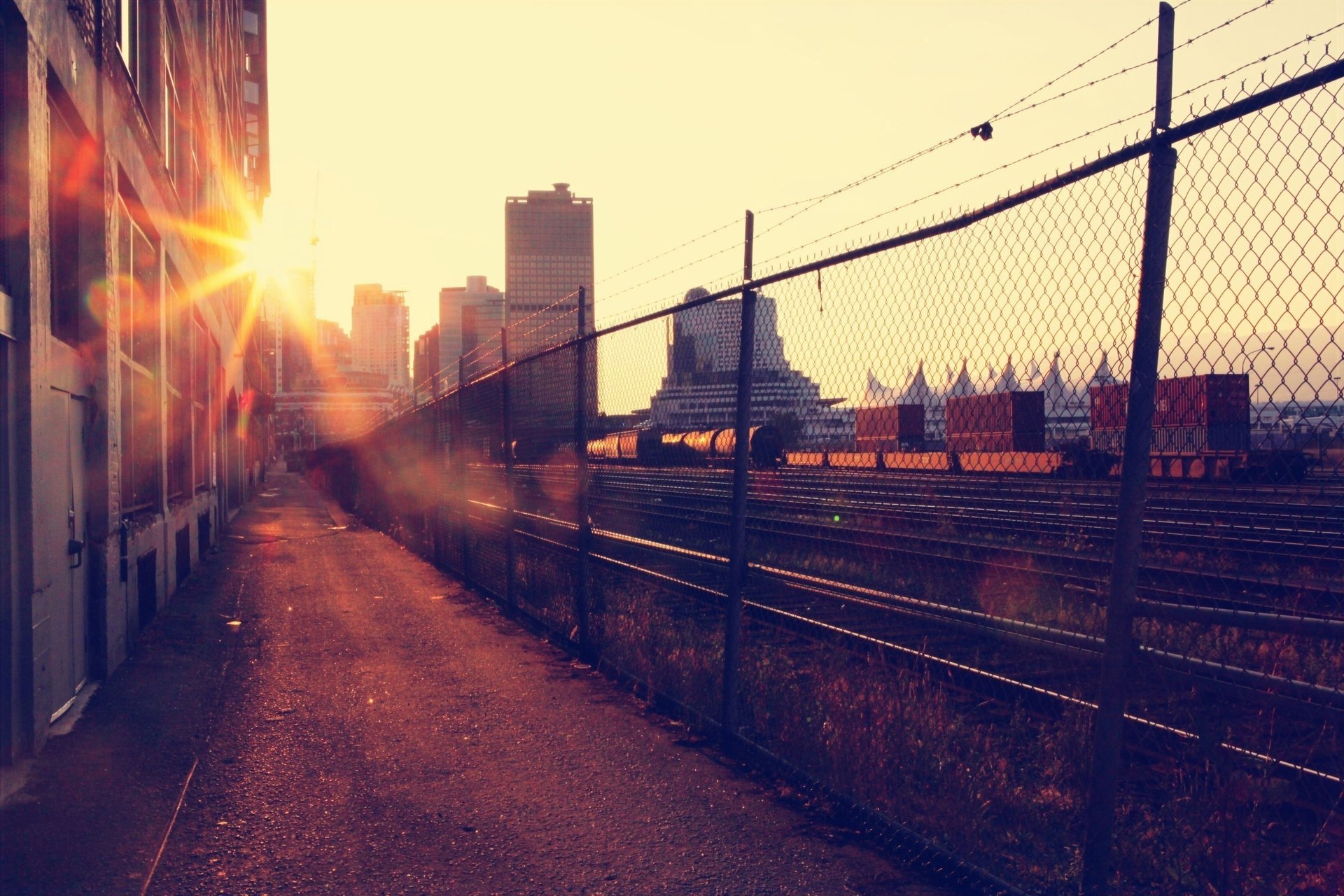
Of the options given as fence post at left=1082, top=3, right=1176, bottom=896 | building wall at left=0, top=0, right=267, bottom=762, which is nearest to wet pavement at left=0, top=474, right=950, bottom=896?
building wall at left=0, top=0, right=267, bottom=762

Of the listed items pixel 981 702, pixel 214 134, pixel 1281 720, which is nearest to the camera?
pixel 1281 720

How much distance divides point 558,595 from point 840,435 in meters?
4.98

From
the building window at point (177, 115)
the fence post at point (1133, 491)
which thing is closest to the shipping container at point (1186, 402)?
the fence post at point (1133, 491)

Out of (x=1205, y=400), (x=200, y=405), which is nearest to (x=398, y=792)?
(x=1205, y=400)

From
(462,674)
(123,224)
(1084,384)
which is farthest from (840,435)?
(123,224)

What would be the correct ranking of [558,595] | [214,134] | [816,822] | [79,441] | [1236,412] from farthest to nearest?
[214,134] → [558,595] → [79,441] → [816,822] → [1236,412]

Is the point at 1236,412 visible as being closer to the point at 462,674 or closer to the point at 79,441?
the point at 462,674

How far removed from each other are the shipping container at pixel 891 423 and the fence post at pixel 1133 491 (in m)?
1.29

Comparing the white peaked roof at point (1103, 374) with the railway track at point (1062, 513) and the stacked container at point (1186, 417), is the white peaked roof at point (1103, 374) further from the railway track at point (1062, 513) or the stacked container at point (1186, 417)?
the railway track at point (1062, 513)

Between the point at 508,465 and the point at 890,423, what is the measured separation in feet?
19.3

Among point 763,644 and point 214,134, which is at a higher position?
point 214,134

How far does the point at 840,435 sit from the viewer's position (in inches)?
207

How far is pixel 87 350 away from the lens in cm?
784

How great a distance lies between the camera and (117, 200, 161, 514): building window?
977cm
